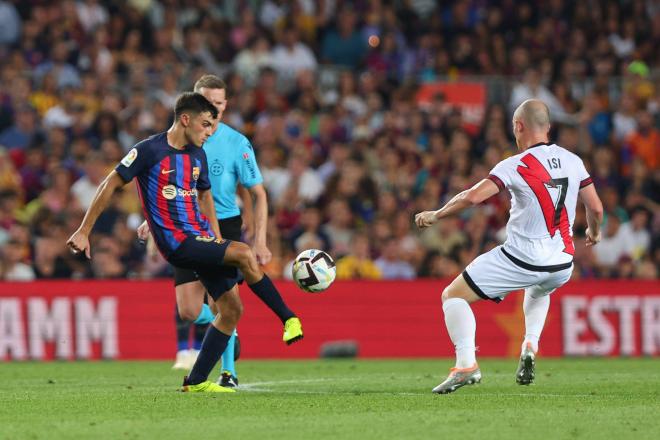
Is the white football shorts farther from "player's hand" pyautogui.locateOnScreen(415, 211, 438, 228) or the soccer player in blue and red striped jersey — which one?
the soccer player in blue and red striped jersey

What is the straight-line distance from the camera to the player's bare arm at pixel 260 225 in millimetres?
9906

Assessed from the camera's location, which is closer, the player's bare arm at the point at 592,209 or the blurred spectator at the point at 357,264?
the player's bare arm at the point at 592,209

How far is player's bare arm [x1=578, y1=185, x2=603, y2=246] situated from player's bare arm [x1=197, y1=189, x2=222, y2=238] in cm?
276

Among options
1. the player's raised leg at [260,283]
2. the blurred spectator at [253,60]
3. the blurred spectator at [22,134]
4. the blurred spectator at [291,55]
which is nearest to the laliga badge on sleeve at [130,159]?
the player's raised leg at [260,283]

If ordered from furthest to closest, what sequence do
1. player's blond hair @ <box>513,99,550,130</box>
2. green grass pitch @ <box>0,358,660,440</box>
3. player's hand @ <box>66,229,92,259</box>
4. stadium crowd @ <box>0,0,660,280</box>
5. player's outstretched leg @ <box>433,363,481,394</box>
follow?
stadium crowd @ <box>0,0,660,280</box> < player's blond hair @ <box>513,99,550,130</box> < player's outstretched leg @ <box>433,363,481,394</box> < player's hand @ <box>66,229,92,259</box> < green grass pitch @ <box>0,358,660,440</box>

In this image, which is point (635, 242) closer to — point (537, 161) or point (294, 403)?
point (537, 161)

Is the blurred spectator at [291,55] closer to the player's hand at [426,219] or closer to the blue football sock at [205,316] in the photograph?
the blue football sock at [205,316]

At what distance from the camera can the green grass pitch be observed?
7203mm

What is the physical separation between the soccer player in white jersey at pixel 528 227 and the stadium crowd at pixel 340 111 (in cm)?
700

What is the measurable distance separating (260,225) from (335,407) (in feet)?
6.70

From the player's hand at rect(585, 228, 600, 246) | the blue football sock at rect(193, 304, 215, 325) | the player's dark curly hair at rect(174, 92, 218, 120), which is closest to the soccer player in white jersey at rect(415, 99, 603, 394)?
the player's hand at rect(585, 228, 600, 246)

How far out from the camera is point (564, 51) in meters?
22.7

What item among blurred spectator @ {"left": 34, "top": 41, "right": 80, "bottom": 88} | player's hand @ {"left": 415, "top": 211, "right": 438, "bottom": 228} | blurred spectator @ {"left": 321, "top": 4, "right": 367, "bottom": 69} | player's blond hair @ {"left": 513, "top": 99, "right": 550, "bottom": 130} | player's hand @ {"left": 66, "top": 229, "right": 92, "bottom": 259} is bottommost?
player's hand @ {"left": 66, "top": 229, "right": 92, "bottom": 259}

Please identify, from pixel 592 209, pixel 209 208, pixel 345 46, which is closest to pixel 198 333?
pixel 209 208
